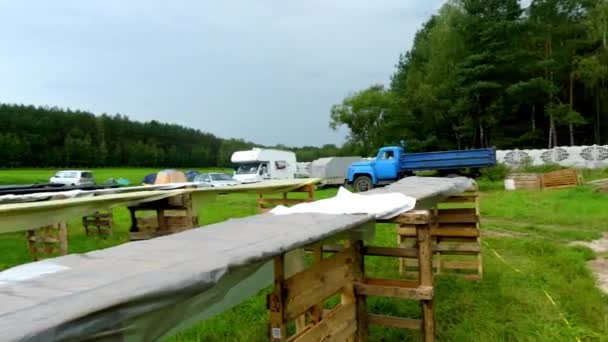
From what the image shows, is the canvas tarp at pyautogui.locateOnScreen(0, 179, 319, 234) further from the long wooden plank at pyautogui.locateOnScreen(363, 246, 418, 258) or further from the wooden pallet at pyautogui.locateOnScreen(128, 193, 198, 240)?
the long wooden plank at pyautogui.locateOnScreen(363, 246, 418, 258)

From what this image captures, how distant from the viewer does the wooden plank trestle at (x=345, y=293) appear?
92.7 inches

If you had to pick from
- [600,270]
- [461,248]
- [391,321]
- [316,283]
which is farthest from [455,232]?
[316,283]

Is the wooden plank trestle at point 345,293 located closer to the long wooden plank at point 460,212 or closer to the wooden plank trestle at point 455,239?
the wooden plank trestle at point 455,239

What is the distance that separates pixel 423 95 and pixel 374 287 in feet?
106

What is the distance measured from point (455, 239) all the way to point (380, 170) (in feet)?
47.3

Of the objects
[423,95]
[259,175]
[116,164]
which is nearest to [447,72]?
[423,95]

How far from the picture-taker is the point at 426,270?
3176 mm

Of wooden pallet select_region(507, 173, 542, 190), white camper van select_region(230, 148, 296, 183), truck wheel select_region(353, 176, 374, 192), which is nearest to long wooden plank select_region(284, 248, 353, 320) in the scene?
wooden pallet select_region(507, 173, 542, 190)

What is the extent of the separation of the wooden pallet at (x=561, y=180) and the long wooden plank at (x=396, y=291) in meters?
16.5

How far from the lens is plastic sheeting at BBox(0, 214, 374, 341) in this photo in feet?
3.71

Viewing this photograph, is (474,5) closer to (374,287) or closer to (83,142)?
(374,287)

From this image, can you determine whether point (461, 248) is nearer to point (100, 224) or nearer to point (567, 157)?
point (100, 224)

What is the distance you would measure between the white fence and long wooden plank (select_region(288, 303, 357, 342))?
923 inches

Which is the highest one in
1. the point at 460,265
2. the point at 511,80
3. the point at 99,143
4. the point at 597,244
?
the point at 511,80
